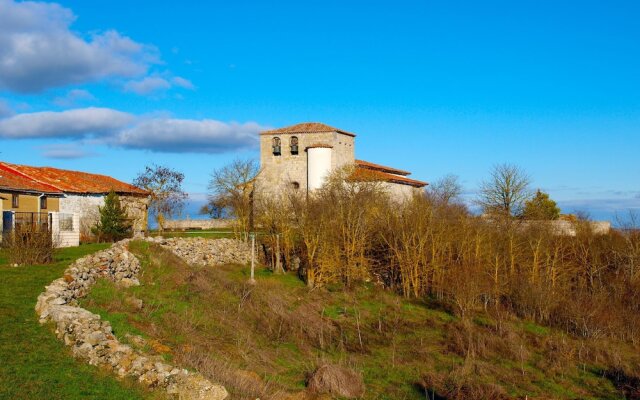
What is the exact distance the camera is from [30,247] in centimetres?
2003

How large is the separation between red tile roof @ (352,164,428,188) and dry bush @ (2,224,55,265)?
26.7 metres

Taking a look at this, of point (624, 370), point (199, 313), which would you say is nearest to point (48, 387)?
point (199, 313)

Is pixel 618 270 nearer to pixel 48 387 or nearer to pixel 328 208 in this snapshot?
pixel 328 208

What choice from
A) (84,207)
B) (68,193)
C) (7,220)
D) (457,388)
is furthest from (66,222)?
(457,388)

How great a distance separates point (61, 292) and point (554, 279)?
84.6ft

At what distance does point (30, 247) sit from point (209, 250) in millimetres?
16466

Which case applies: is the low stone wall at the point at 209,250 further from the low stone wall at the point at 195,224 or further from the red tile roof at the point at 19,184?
the low stone wall at the point at 195,224

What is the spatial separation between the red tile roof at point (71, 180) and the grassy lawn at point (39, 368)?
25171 mm

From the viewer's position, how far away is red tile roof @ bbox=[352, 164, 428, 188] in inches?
1787

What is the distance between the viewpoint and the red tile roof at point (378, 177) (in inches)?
1787

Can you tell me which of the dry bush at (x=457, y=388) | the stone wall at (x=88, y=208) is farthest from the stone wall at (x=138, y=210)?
the dry bush at (x=457, y=388)

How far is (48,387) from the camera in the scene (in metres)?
9.62

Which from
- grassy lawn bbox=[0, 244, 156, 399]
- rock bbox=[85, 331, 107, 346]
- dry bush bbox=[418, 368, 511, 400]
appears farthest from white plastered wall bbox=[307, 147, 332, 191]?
rock bbox=[85, 331, 107, 346]

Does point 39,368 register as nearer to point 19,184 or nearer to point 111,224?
point 19,184
